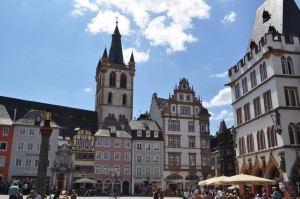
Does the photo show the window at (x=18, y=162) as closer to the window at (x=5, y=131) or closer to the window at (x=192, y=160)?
the window at (x=5, y=131)

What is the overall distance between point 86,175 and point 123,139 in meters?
9.38

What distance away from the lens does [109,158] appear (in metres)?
58.2

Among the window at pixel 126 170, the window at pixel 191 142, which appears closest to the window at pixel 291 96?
the window at pixel 191 142

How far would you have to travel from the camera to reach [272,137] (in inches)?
1149

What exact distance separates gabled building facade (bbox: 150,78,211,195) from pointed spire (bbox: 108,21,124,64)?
26942mm

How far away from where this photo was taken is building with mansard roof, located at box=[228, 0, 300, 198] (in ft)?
90.0

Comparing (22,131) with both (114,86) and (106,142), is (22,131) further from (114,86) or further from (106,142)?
(114,86)

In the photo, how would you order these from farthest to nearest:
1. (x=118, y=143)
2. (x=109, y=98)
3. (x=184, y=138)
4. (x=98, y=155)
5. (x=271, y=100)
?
1. (x=109, y=98)
2. (x=184, y=138)
3. (x=118, y=143)
4. (x=98, y=155)
5. (x=271, y=100)

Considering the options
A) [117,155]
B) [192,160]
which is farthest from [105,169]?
[192,160]

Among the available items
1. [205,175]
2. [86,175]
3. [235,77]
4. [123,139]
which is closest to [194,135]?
[205,175]

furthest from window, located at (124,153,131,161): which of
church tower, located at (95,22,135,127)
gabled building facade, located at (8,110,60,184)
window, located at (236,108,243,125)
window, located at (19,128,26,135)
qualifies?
window, located at (236,108,243,125)

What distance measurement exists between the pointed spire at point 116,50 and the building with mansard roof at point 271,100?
5323cm

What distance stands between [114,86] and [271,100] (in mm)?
56782

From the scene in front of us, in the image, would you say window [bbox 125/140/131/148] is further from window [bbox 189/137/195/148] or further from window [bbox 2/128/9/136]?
window [bbox 2/128/9/136]
